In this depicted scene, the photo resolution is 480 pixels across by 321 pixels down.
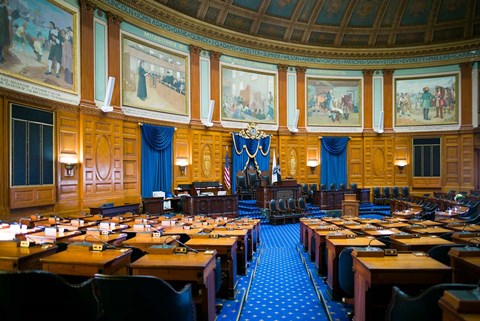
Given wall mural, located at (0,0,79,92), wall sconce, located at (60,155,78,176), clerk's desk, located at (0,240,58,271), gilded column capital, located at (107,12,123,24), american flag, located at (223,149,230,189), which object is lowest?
clerk's desk, located at (0,240,58,271)

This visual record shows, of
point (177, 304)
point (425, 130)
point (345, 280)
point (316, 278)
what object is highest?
point (425, 130)

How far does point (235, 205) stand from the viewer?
41.2 ft

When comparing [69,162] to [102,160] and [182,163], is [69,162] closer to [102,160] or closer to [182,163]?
[102,160]

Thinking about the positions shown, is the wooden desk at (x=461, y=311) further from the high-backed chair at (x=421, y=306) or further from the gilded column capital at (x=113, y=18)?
the gilded column capital at (x=113, y=18)

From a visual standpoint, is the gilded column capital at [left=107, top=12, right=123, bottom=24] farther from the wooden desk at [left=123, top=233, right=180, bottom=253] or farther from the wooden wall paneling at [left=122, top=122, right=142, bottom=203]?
the wooden desk at [left=123, top=233, right=180, bottom=253]

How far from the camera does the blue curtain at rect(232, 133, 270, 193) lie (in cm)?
1552

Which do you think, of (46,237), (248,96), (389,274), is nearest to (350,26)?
(248,96)

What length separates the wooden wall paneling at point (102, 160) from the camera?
1027 cm

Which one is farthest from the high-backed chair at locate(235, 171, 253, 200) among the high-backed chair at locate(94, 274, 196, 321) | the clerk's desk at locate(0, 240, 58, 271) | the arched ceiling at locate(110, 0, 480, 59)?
the high-backed chair at locate(94, 274, 196, 321)

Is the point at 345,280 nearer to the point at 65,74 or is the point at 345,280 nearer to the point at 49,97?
the point at 49,97

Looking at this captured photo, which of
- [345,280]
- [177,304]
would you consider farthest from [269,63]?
[177,304]

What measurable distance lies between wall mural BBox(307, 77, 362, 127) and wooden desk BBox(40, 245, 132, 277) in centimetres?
1544

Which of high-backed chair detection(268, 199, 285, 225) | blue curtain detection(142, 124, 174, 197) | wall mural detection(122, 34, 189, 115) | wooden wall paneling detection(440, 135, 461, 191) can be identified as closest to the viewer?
high-backed chair detection(268, 199, 285, 225)

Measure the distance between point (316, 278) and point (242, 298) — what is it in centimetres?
156
